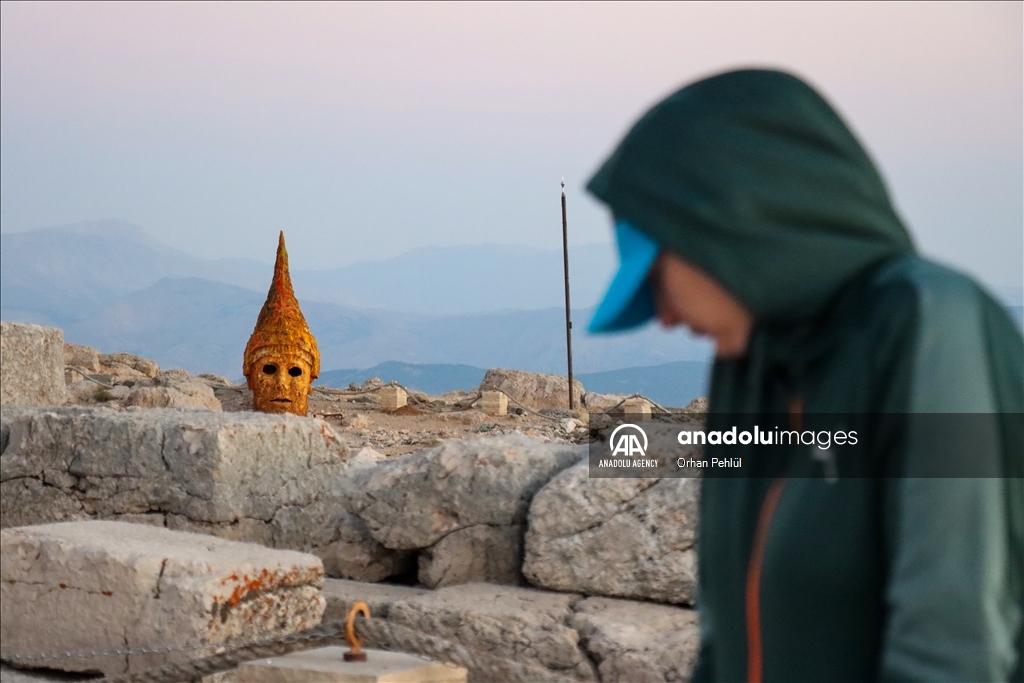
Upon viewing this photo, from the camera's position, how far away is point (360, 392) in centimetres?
1429

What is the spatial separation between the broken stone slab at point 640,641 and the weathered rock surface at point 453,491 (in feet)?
1.89

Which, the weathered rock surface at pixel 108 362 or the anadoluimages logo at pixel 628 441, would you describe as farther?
the weathered rock surface at pixel 108 362

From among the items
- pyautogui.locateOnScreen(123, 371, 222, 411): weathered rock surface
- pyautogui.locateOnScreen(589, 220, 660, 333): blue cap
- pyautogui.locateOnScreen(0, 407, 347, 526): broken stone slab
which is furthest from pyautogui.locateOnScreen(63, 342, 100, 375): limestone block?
pyautogui.locateOnScreen(589, 220, 660, 333): blue cap

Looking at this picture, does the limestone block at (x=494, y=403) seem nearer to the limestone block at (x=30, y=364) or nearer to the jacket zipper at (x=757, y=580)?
the limestone block at (x=30, y=364)

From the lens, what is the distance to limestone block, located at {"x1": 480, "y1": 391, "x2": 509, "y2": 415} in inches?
521

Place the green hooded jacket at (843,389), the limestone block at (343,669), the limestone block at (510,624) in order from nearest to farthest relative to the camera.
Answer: the green hooded jacket at (843,389)
the limestone block at (343,669)
the limestone block at (510,624)

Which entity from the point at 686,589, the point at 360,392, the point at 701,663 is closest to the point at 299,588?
the point at 686,589

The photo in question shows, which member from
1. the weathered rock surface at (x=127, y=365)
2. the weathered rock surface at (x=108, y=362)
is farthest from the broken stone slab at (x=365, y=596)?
the weathered rock surface at (x=127, y=365)

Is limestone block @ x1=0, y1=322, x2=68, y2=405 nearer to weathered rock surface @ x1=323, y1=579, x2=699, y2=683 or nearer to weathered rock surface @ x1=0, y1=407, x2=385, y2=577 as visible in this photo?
weathered rock surface @ x1=0, y1=407, x2=385, y2=577

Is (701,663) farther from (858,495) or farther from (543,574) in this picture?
(543,574)

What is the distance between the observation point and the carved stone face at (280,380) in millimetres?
6766

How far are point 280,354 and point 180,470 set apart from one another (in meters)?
2.13

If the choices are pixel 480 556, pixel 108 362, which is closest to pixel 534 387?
pixel 108 362

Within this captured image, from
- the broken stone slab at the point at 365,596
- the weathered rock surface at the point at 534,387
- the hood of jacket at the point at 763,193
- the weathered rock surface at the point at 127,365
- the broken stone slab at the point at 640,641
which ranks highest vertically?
the weathered rock surface at the point at 127,365
